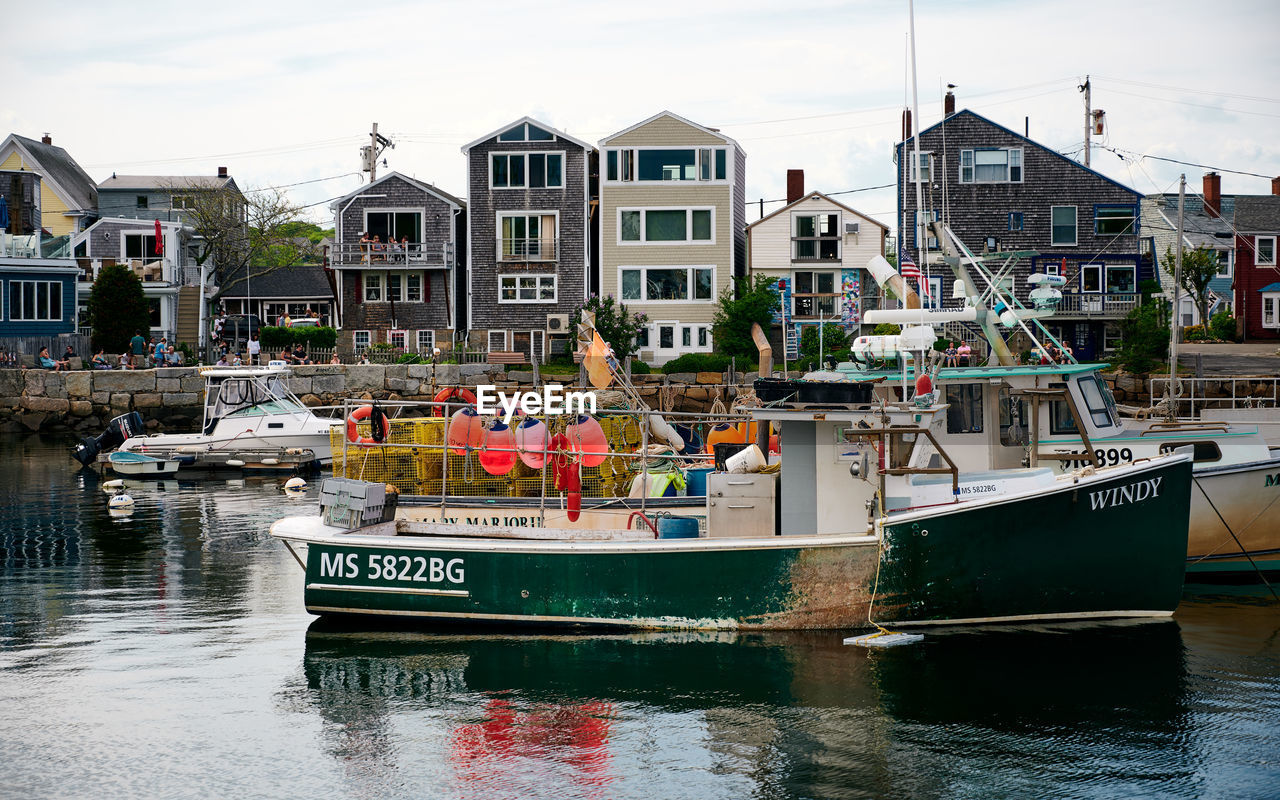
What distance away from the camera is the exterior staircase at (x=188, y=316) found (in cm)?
5988

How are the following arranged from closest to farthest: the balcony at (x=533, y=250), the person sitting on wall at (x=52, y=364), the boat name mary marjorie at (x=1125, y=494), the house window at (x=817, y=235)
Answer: the boat name mary marjorie at (x=1125, y=494) < the person sitting on wall at (x=52, y=364) < the balcony at (x=533, y=250) < the house window at (x=817, y=235)

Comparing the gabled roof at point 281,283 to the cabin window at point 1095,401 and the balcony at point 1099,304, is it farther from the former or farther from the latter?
the cabin window at point 1095,401

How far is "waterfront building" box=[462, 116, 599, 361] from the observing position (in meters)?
52.2

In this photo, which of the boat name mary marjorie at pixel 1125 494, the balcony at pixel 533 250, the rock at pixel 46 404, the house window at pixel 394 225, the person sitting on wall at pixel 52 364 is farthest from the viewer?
the house window at pixel 394 225

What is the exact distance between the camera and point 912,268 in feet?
61.2

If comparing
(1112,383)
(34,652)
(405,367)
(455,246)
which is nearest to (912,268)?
(34,652)

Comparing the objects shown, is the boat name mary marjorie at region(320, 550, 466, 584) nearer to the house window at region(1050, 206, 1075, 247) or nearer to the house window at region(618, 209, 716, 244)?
the house window at region(618, 209, 716, 244)

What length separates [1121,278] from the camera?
50.4 meters

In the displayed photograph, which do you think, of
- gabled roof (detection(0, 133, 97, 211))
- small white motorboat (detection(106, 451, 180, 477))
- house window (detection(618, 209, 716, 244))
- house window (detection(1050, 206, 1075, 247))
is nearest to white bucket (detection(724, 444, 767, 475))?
small white motorboat (detection(106, 451, 180, 477))

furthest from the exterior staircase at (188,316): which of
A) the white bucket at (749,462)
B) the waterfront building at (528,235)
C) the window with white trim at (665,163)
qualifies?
the white bucket at (749,462)

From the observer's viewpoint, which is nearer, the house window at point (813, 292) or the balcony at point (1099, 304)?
the balcony at point (1099, 304)

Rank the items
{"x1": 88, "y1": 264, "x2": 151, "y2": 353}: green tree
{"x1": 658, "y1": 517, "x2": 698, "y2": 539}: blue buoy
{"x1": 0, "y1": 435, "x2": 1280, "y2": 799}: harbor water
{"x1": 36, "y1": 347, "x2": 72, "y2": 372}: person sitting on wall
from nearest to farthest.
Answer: {"x1": 0, "y1": 435, "x2": 1280, "y2": 799}: harbor water, {"x1": 658, "y1": 517, "x2": 698, "y2": 539}: blue buoy, {"x1": 36, "y1": 347, "x2": 72, "y2": 372}: person sitting on wall, {"x1": 88, "y1": 264, "x2": 151, "y2": 353}: green tree

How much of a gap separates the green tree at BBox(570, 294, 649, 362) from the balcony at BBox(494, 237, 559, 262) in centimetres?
321
